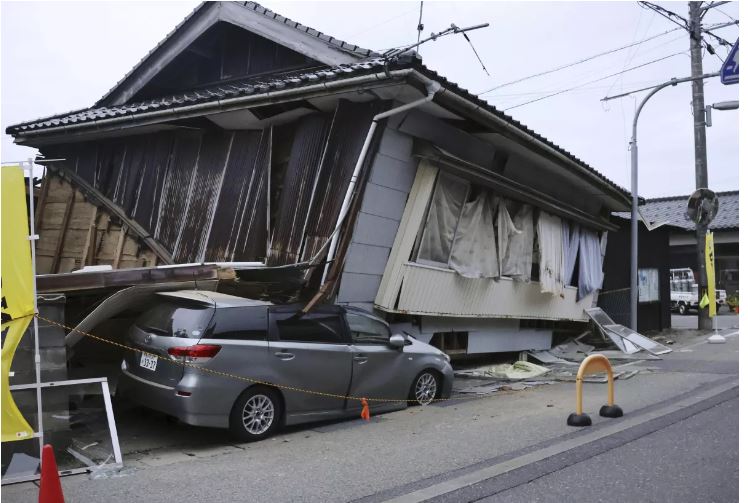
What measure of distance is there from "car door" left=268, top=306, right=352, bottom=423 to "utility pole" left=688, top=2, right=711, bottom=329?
15512mm

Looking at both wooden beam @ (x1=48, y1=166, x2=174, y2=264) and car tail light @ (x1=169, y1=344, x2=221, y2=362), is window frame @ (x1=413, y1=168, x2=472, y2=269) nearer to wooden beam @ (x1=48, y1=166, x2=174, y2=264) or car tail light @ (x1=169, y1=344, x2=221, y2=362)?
car tail light @ (x1=169, y1=344, x2=221, y2=362)

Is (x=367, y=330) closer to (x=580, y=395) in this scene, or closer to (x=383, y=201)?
(x=383, y=201)

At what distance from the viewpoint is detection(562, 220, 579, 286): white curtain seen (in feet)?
46.1

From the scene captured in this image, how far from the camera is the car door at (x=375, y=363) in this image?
8117mm

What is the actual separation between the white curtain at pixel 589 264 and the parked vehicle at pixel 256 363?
7912mm

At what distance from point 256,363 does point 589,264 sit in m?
10.8

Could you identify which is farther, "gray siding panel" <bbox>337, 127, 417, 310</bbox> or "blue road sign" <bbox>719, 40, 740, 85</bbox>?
"gray siding panel" <bbox>337, 127, 417, 310</bbox>

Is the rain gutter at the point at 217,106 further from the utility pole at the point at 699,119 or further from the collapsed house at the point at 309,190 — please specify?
the utility pole at the point at 699,119

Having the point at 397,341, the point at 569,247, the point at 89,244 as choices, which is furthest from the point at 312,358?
the point at 569,247

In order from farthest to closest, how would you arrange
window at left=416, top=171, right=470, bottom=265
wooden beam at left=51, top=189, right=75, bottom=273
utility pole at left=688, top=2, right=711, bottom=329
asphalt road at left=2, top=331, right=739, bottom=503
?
utility pole at left=688, top=2, right=711, bottom=329
wooden beam at left=51, top=189, right=75, bottom=273
window at left=416, top=171, right=470, bottom=265
asphalt road at left=2, top=331, right=739, bottom=503

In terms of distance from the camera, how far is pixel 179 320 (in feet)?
22.9

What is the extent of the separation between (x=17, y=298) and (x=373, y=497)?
11.4 feet

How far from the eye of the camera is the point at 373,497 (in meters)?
5.06

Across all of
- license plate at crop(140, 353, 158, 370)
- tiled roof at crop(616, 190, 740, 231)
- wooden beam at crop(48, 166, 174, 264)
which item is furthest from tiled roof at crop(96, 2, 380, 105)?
tiled roof at crop(616, 190, 740, 231)
